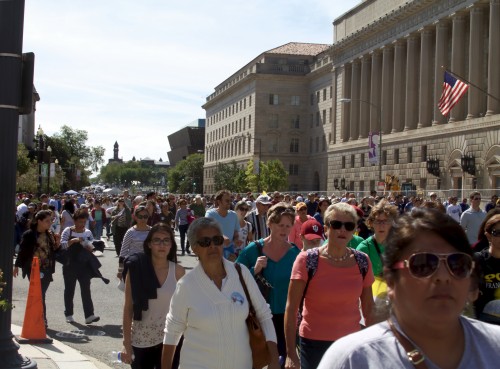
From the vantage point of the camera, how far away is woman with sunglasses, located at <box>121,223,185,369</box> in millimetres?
6828

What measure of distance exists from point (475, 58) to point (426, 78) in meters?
8.21

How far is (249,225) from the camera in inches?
578

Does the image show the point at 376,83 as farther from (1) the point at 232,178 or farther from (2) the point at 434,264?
(2) the point at 434,264

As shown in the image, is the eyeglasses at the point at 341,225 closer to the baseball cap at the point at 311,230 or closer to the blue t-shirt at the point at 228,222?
the baseball cap at the point at 311,230

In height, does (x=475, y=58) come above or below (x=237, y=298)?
above

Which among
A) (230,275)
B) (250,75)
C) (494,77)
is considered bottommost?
(230,275)

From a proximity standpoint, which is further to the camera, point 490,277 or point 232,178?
point 232,178

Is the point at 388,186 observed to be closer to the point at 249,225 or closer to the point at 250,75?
the point at 249,225

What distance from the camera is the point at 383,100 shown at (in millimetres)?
73812

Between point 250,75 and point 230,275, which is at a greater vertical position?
point 250,75

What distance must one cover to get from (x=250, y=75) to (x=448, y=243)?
108 meters

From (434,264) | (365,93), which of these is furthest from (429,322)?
(365,93)

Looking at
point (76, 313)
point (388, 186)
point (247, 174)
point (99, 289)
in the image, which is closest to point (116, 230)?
point (99, 289)

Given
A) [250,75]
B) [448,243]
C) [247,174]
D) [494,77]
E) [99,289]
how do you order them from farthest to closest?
[250,75]
[247,174]
[494,77]
[99,289]
[448,243]
